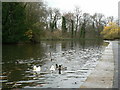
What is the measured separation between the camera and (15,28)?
119 feet

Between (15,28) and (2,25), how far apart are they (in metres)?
2.39

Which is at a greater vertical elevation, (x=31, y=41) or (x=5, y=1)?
(x=5, y=1)

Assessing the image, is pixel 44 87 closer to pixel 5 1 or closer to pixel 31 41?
pixel 5 1

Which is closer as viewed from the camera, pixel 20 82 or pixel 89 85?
pixel 89 85

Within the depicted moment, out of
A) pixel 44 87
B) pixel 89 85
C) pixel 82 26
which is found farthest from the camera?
pixel 82 26

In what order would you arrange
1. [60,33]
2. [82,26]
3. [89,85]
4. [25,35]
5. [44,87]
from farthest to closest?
[82,26] → [60,33] → [25,35] → [44,87] → [89,85]

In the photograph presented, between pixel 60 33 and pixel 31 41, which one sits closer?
pixel 31 41

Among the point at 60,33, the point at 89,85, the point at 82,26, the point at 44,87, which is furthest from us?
the point at 82,26

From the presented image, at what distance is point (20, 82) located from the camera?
7.73 m

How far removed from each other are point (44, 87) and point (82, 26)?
80006mm

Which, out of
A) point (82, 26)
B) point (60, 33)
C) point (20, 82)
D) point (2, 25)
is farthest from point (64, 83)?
point (82, 26)

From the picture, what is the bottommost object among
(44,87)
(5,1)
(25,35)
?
(44,87)

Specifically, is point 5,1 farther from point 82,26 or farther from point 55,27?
point 82,26

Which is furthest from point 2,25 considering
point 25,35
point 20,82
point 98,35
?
point 98,35
